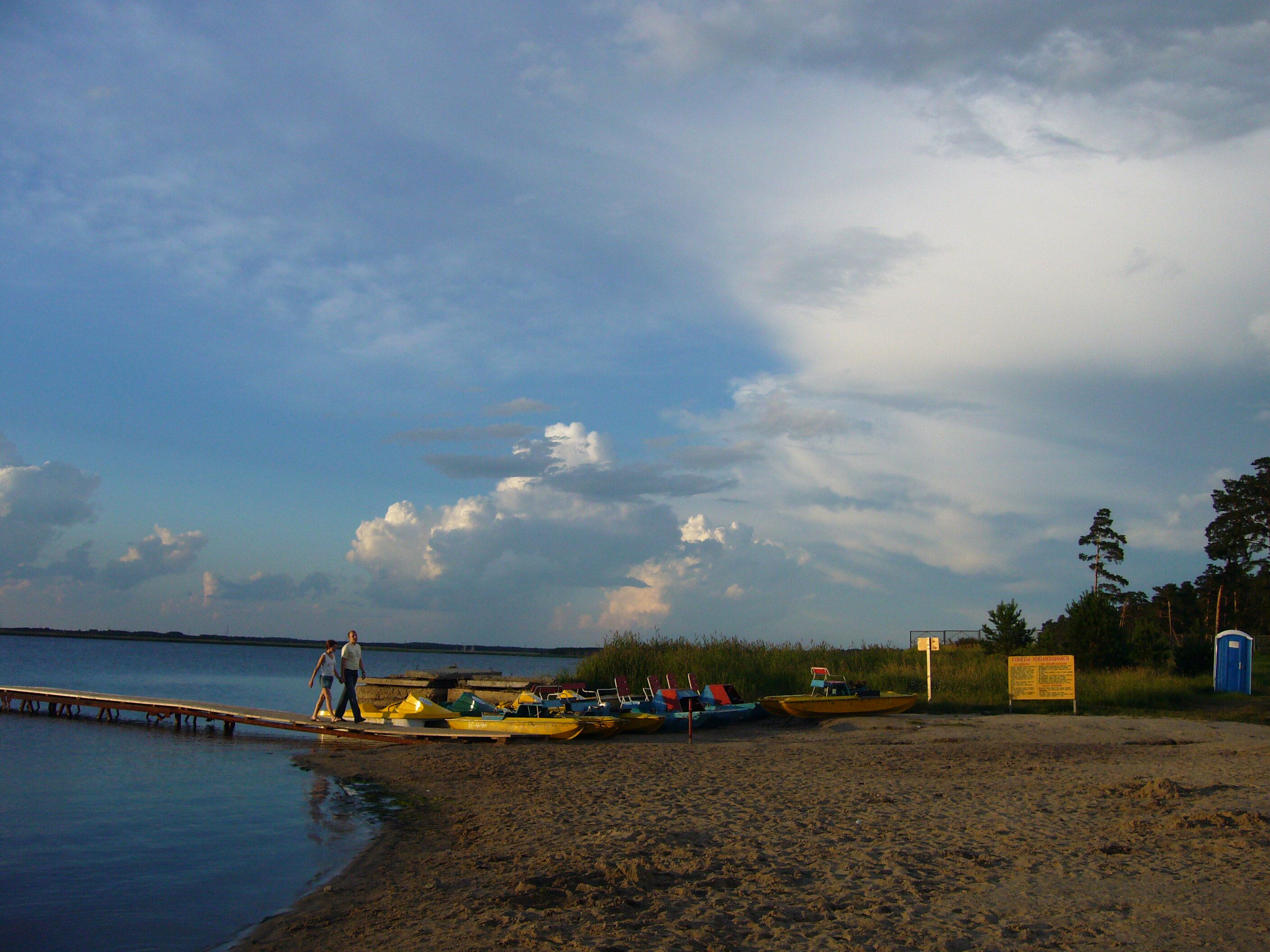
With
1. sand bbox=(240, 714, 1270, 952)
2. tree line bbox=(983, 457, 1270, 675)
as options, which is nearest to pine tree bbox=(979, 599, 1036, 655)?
tree line bbox=(983, 457, 1270, 675)

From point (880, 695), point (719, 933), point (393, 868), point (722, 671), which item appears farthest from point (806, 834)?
point (722, 671)

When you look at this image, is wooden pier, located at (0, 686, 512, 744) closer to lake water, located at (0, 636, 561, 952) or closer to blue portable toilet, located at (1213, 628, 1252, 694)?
lake water, located at (0, 636, 561, 952)

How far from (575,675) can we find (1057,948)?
26555 millimetres

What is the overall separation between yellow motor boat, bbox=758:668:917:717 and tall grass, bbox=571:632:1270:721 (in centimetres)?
257

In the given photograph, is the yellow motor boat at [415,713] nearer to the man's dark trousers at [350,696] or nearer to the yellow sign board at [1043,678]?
the man's dark trousers at [350,696]

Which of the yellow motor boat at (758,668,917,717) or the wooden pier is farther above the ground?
the yellow motor boat at (758,668,917,717)

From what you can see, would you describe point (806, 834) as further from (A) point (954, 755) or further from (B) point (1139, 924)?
(A) point (954, 755)

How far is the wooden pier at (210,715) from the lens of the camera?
763 inches

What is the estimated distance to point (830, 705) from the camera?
896 inches

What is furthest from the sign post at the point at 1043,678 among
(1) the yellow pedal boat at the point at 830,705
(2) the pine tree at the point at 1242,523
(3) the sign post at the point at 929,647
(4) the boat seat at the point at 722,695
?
(2) the pine tree at the point at 1242,523

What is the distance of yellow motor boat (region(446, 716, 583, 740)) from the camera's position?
1897 cm

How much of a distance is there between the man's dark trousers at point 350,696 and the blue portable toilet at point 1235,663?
89.9 ft

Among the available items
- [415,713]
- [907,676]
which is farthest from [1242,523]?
[415,713]

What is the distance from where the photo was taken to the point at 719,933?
6.71 metres
